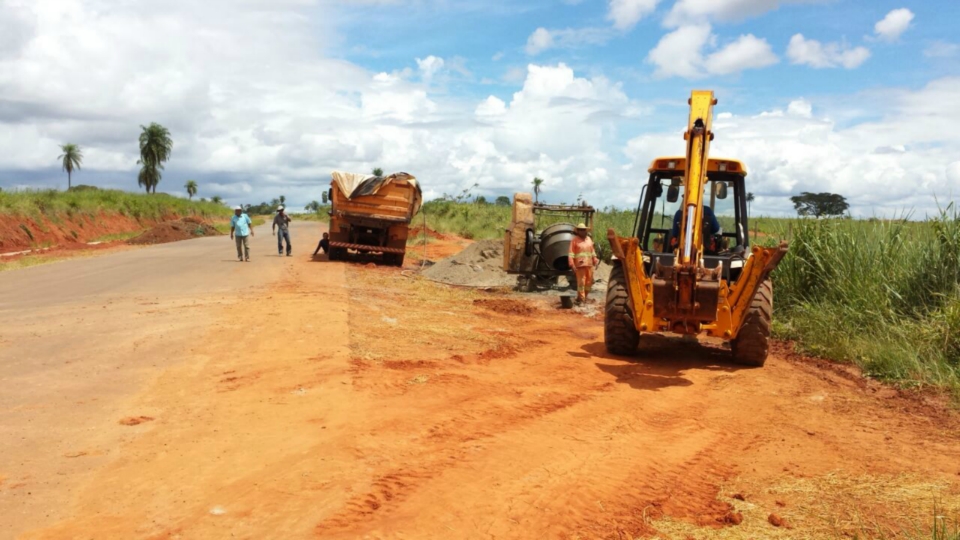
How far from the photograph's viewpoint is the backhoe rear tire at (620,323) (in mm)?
9320

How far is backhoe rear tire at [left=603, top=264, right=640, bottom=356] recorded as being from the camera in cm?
932


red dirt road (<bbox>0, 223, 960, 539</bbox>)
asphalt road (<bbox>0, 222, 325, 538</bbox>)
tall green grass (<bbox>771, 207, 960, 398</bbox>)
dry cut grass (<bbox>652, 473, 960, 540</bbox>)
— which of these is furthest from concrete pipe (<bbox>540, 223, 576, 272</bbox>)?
dry cut grass (<bbox>652, 473, 960, 540</bbox>)

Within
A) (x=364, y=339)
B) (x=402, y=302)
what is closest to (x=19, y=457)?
(x=364, y=339)

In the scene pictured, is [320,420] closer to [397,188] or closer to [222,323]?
[222,323]

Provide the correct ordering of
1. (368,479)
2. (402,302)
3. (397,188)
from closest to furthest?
(368,479) → (402,302) → (397,188)

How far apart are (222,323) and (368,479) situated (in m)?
6.54

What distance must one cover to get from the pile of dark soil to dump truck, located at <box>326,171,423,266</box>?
1538 cm

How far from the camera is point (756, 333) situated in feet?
28.7

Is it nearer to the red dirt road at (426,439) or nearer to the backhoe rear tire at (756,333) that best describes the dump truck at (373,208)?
the red dirt road at (426,439)

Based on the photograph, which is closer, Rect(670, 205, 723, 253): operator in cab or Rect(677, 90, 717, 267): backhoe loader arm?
Rect(677, 90, 717, 267): backhoe loader arm

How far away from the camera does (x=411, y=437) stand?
5.78 meters

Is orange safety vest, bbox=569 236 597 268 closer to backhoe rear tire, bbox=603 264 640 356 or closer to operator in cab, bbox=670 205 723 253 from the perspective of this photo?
operator in cab, bbox=670 205 723 253

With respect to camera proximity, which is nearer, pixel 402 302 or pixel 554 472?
pixel 554 472

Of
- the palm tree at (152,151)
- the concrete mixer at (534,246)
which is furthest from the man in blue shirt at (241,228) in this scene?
the palm tree at (152,151)
